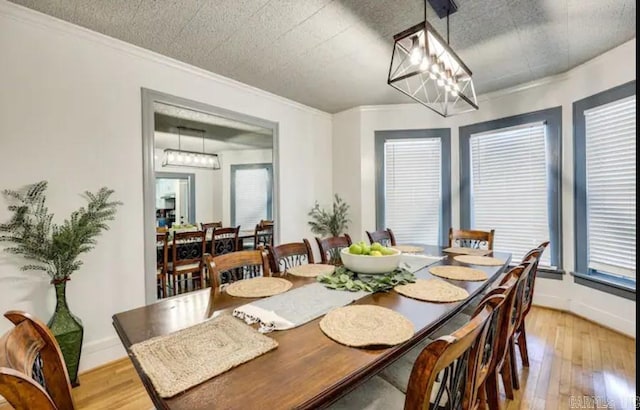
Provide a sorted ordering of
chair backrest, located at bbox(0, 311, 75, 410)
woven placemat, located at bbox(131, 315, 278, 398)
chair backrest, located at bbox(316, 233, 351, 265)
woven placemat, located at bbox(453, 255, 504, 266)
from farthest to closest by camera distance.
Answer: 1. chair backrest, located at bbox(316, 233, 351, 265)
2. woven placemat, located at bbox(453, 255, 504, 266)
3. woven placemat, located at bbox(131, 315, 278, 398)
4. chair backrest, located at bbox(0, 311, 75, 410)

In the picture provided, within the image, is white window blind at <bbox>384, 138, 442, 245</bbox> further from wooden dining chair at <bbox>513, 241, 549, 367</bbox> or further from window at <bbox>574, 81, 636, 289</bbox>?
wooden dining chair at <bbox>513, 241, 549, 367</bbox>

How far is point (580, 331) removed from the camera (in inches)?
Result: 104

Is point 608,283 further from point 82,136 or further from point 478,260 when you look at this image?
point 82,136

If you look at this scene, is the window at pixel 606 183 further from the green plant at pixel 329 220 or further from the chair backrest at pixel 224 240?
the chair backrest at pixel 224 240

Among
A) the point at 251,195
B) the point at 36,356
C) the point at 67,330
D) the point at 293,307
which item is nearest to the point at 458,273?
the point at 293,307

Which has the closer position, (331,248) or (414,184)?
(331,248)

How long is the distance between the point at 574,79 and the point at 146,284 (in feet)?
15.0

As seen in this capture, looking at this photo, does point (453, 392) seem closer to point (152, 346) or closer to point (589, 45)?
point (152, 346)

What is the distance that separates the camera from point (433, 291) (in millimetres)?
1456

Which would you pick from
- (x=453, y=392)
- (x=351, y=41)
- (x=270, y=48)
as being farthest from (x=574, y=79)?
(x=453, y=392)

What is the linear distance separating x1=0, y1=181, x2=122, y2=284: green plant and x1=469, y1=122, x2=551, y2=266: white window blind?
396cm

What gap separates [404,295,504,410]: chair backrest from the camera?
2.17 ft

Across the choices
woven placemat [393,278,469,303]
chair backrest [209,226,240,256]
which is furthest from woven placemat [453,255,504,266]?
chair backrest [209,226,240,256]

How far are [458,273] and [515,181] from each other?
228 centimetres
